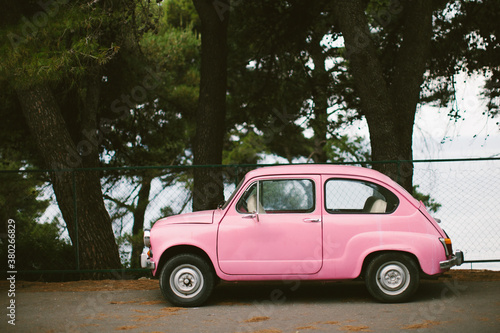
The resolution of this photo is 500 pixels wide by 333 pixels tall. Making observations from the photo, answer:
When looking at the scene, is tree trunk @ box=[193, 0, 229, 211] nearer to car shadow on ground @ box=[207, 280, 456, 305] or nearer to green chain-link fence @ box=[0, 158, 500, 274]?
green chain-link fence @ box=[0, 158, 500, 274]

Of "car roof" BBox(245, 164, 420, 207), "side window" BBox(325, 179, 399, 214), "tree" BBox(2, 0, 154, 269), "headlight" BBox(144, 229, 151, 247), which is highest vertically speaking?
"tree" BBox(2, 0, 154, 269)

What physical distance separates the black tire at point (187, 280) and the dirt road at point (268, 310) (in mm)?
161

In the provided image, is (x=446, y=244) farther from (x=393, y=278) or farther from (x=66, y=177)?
(x=66, y=177)

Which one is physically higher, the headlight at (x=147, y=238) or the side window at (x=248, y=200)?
the side window at (x=248, y=200)

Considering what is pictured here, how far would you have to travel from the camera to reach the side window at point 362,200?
326 inches

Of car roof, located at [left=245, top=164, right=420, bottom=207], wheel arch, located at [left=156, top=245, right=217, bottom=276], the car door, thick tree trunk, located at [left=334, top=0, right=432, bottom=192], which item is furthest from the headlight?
thick tree trunk, located at [left=334, top=0, right=432, bottom=192]

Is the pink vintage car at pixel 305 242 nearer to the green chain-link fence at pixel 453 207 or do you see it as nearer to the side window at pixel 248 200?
the side window at pixel 248 200

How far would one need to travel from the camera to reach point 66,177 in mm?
12266

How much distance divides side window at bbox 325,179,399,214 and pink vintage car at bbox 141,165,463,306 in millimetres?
13

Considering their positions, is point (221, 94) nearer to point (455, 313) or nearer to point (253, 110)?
point (253, 110)

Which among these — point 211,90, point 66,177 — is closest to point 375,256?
point 66,177

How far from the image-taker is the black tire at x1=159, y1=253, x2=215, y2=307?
8.23 meters

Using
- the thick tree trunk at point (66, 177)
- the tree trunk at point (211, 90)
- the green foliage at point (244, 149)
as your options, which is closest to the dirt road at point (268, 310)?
the thick tree trunk at point (66, 177)

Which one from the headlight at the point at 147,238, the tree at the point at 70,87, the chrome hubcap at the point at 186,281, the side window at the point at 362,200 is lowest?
the chrome hubcap at the point at 186,281
